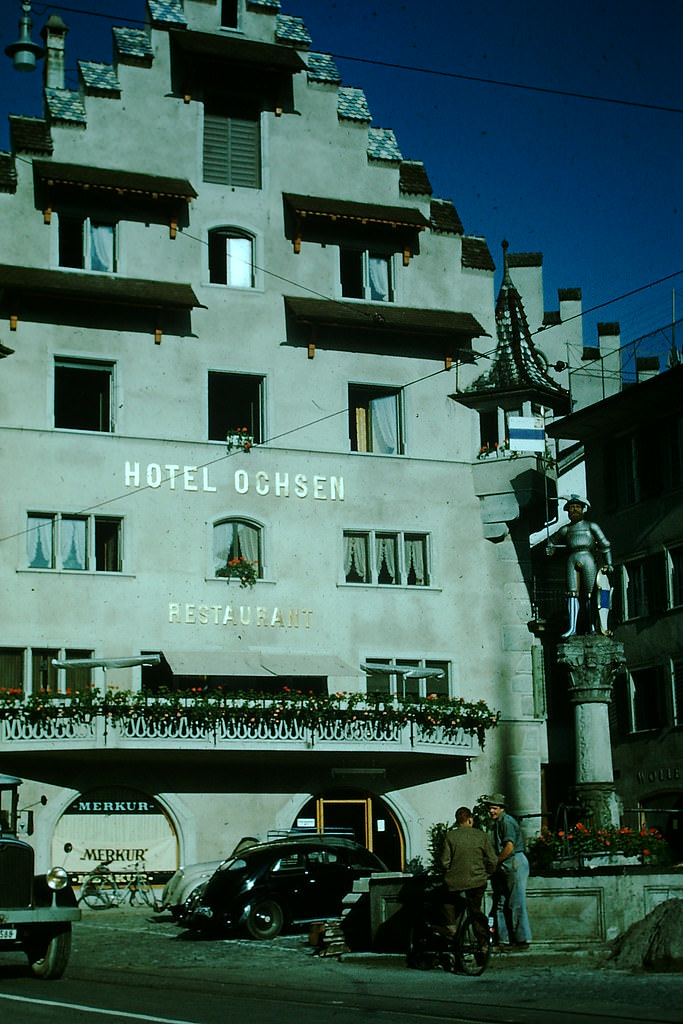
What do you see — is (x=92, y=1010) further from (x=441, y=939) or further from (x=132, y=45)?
(x=132, y=45)

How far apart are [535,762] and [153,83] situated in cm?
2014

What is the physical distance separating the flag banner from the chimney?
14907 millimetres

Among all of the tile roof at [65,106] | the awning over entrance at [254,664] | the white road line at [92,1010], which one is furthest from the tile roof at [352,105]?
the white road line at [92,1010]

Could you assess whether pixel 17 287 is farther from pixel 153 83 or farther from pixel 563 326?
pixel 563 326

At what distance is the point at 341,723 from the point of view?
37.9 metres

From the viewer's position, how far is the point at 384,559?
40.9 meters

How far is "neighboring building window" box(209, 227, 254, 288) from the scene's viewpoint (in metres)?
41.1

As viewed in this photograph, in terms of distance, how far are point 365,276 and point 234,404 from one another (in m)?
5.11

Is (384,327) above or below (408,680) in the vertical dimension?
above

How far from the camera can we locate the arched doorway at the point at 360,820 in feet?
129

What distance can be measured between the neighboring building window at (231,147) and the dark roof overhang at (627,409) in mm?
10876

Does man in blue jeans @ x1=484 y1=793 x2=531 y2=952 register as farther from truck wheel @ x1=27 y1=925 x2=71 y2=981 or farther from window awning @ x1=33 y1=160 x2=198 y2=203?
window awning @ x1=33 y1=160 x2=198 y2=203

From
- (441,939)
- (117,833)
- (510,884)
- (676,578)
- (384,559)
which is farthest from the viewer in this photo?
(384,559)

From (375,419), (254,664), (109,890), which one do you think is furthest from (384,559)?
(109,890)
